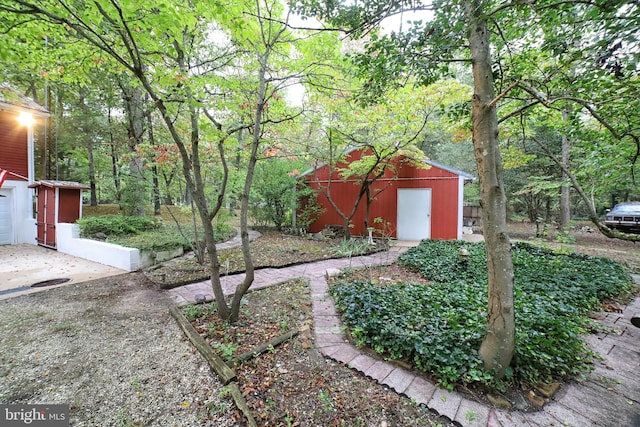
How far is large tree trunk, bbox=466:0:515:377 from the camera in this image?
5.86 ft

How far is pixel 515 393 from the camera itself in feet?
6.09

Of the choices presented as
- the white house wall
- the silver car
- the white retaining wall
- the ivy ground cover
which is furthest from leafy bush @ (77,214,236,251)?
the silver car

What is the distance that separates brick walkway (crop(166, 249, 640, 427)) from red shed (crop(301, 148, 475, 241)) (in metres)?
5.14

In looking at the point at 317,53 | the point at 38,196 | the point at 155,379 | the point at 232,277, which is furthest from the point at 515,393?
the point at 38,196

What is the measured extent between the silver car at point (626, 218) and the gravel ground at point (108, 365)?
14.3 metres

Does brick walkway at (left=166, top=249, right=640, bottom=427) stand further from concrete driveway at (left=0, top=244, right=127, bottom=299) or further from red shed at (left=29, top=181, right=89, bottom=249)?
red shed at (left=29, top=181, right=89, bottom=249)

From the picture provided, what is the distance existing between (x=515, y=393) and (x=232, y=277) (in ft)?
13.0

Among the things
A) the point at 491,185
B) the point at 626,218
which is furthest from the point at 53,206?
the point at 626,218

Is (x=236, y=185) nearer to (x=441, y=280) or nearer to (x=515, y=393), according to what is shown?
(x=441, y=280)

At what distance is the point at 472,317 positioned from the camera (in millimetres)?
2547

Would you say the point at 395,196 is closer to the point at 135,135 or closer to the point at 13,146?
the point at 135,135

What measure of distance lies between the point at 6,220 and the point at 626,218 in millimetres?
20717

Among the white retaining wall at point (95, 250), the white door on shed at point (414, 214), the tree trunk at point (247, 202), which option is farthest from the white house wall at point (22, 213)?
the white door on shed at point (414, 214)

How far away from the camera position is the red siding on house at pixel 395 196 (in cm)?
816
